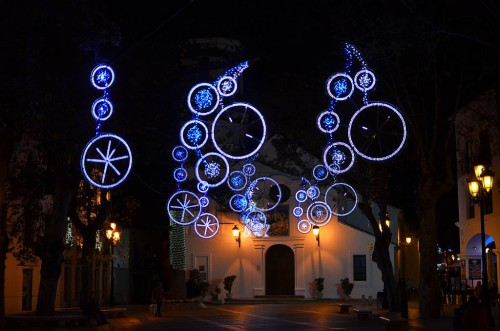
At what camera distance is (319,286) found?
56.0 metres

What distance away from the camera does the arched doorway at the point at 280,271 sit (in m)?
57.6

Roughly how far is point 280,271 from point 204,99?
120ft

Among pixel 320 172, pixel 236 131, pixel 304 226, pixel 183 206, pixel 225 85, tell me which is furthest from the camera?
pixel 304 226

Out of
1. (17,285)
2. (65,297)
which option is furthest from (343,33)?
(65,297)

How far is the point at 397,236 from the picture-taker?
61.2 m

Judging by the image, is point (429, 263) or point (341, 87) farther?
point (429, 263)

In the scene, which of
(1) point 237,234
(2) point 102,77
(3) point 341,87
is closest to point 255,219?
(1) point 237,234

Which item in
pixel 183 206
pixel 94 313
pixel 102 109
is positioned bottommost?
pixel 94 313

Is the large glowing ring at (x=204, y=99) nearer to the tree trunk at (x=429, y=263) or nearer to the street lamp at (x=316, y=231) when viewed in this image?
the tree trunk at (x=429, y=263)

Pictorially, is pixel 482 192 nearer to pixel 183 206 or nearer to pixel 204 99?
pixel 204 99

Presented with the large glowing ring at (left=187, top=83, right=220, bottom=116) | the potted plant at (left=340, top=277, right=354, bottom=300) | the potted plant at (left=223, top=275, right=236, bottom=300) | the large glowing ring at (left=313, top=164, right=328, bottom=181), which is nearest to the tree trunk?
the large glowing ring at (left=313, top=164, right=328, bottom=181)

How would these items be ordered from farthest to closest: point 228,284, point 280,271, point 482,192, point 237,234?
1. point 280,271
2. point 237,234
3. point 228,284
4. point 482,192

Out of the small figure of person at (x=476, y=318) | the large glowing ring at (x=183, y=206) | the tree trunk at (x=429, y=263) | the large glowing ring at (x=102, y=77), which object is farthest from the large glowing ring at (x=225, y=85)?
the large glowing ring at (x=183, y=206)

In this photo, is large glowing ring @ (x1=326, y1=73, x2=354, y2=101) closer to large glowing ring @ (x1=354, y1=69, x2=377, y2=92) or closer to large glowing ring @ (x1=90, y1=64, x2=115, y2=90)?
large glowing ring @ (x1=354, y1=69, x2=377, y2=92)
